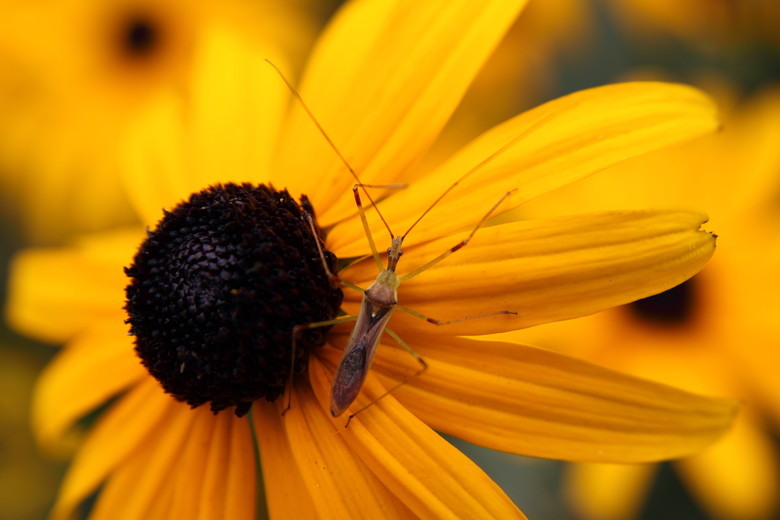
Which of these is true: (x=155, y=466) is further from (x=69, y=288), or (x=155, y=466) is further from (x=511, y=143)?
(x=511, y=143)

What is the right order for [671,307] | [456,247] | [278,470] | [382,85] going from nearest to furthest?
1. [456,247]
2. [278,470]
3. [382,85]
4. [671,307]

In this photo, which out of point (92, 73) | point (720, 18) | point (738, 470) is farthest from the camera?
point (92, 73)

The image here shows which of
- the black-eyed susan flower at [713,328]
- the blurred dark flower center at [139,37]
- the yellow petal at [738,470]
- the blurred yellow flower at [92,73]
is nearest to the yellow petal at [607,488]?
the black-eyed susan flower at [713,328]

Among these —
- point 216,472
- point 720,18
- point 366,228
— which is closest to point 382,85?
point 366,228

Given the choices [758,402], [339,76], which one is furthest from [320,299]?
[758,402]

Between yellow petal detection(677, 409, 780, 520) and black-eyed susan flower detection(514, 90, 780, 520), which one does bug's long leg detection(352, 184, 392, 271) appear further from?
yellow petal detection(677, 409, 780, 520)

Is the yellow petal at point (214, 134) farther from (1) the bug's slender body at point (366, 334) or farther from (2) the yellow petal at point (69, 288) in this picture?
(1) the bug's slender body at point (366, 334)
